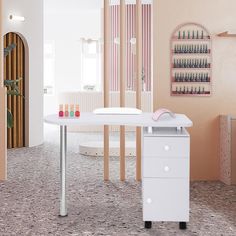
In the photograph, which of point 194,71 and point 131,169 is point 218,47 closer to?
point 194,71

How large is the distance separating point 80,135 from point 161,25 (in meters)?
4.97

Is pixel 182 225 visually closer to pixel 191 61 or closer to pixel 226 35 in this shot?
pixel 191 61

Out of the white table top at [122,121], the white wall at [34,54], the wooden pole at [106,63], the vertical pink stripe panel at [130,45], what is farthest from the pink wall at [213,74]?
the vertical pink stripe panel at [130,45]

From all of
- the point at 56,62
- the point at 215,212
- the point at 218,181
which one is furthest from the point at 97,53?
the point at 215,212

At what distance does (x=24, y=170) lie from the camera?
549 centimetres

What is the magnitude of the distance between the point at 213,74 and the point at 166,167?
2031mm

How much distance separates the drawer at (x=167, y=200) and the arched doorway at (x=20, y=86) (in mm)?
4976

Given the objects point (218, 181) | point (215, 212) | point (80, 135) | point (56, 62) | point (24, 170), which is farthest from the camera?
point (56, 62)

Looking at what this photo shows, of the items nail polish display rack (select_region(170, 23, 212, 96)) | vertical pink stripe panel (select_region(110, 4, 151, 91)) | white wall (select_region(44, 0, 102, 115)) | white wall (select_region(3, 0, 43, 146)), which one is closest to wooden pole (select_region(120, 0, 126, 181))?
nail polish display rack (select_region(170, 23, 212, 96))

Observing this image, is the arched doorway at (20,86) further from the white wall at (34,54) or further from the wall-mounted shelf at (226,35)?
the wall-mounted shelf at (226,35)

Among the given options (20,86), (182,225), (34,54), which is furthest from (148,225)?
(34,54)

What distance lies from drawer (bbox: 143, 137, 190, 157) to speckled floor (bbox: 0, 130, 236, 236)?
56 cm

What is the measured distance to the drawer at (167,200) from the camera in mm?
3086

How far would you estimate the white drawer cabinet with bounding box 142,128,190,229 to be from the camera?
3.09m
